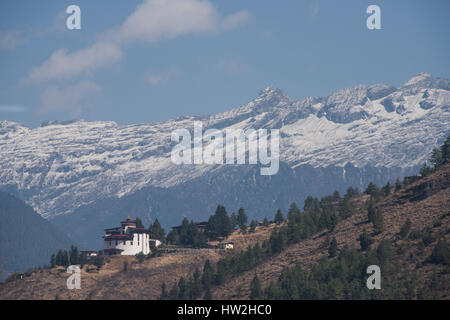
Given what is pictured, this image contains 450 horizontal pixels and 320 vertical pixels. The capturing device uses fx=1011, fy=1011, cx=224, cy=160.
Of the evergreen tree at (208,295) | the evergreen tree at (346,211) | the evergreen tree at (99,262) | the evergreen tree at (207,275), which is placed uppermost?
the evergreen tree at (346,211)

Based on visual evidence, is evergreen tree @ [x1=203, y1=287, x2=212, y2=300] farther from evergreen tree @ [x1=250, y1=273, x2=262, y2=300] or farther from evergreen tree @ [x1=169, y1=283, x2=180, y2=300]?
evergreen tree @ [x1=250, y1=273, x2=262, y2=300]

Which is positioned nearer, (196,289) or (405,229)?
(405,229)

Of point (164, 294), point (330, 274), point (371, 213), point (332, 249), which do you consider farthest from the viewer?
point (371, 213)

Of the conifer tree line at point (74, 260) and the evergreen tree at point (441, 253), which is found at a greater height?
the conifer tree line at point (74, 260)

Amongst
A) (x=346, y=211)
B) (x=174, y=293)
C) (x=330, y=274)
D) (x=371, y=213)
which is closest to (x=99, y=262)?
(x=174, y=293)

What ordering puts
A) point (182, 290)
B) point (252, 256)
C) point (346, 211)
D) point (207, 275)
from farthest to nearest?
point (346, 211)
point (252, 256)
point (207, 275)
point (182, 290)

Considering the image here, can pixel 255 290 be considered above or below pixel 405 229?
below

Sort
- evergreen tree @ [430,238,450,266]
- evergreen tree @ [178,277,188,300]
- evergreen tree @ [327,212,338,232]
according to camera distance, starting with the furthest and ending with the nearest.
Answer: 1. evergreen tree @ [327,212,338,232]
2. evergreen tree @ [178,277,188,300]
3. evergreen tree @ [430,238,450,266]

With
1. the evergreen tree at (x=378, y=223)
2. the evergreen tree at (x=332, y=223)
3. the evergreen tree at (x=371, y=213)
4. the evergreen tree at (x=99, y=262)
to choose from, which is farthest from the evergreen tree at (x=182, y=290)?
the evergreen tree at (x=371, y=213)

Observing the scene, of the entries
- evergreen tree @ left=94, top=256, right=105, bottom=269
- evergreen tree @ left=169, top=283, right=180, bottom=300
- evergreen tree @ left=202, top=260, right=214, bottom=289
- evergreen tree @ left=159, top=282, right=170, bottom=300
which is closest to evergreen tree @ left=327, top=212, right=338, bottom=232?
evergreen tree @ left=202, top=260, right=214, bottom=289

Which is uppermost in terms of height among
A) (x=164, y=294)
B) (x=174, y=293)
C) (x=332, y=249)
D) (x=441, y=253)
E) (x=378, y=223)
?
(x=378, y=223)

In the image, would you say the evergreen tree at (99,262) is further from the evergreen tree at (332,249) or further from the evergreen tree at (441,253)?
the evergreen tree at (441,253)

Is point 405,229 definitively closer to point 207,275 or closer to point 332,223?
point 332,223
